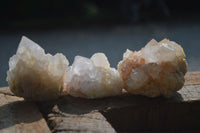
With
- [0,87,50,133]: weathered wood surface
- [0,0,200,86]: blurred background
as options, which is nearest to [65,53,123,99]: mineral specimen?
[0,87,50,133]: weathered wood surface

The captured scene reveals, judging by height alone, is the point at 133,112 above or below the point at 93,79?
below

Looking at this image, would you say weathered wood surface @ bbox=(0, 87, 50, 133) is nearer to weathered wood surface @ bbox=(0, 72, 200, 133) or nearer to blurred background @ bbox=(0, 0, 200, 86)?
weathered wood surface @ bbox=(0, 72, 200, 133)

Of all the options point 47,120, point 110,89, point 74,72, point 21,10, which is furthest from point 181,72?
point 21,10

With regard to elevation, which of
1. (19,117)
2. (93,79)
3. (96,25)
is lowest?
(19,117)

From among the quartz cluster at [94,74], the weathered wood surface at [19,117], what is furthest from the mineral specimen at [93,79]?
the weathered wood surface at [19,117]

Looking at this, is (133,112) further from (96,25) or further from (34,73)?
(96,25)

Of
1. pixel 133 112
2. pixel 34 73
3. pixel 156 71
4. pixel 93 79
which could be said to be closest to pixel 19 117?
pixel 34 73
